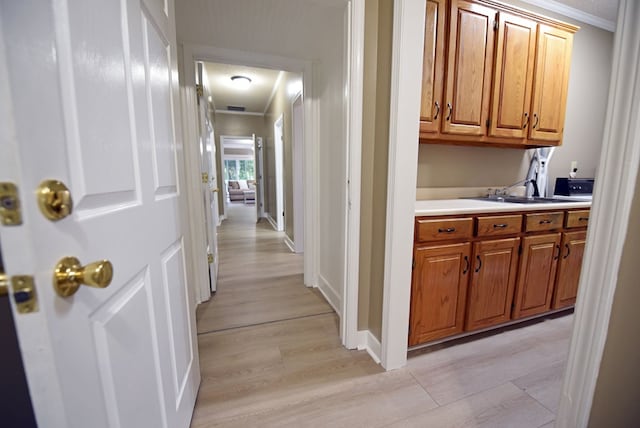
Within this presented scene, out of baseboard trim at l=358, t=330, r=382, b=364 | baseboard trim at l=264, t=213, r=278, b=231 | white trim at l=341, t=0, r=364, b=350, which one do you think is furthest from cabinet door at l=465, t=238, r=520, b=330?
baseboard trim at l=264, t=213, r=278, b=231

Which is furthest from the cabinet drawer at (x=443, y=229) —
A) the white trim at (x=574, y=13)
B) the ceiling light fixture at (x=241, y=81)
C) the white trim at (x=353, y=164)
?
the ceiling light fixture at (x=241, y=81)

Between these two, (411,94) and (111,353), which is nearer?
(111,353)

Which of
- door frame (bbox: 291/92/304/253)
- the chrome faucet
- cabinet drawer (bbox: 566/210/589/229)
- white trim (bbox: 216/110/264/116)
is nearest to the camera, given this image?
cabinet drawer (bbox: 566/210/589/229)

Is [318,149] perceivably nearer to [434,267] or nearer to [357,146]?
[357,146]

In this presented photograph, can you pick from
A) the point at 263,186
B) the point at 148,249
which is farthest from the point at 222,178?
the point at 148,249

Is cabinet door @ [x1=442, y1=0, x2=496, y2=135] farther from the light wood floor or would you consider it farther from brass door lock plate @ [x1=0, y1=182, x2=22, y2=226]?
brass door lock plate @ [x1=0, y1=182, x2=22, y2=226]

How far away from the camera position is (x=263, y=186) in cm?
601

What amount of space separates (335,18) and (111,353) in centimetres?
225

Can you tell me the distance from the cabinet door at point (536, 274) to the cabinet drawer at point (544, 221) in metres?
0.06

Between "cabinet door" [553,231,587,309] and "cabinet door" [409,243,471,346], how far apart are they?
2.97 feet

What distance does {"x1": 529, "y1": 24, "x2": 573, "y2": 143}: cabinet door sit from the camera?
1881 mm

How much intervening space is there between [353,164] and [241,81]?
3.08 meters

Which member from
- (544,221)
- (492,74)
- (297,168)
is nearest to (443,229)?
(544,221)

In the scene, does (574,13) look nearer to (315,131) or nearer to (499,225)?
(499,225)
